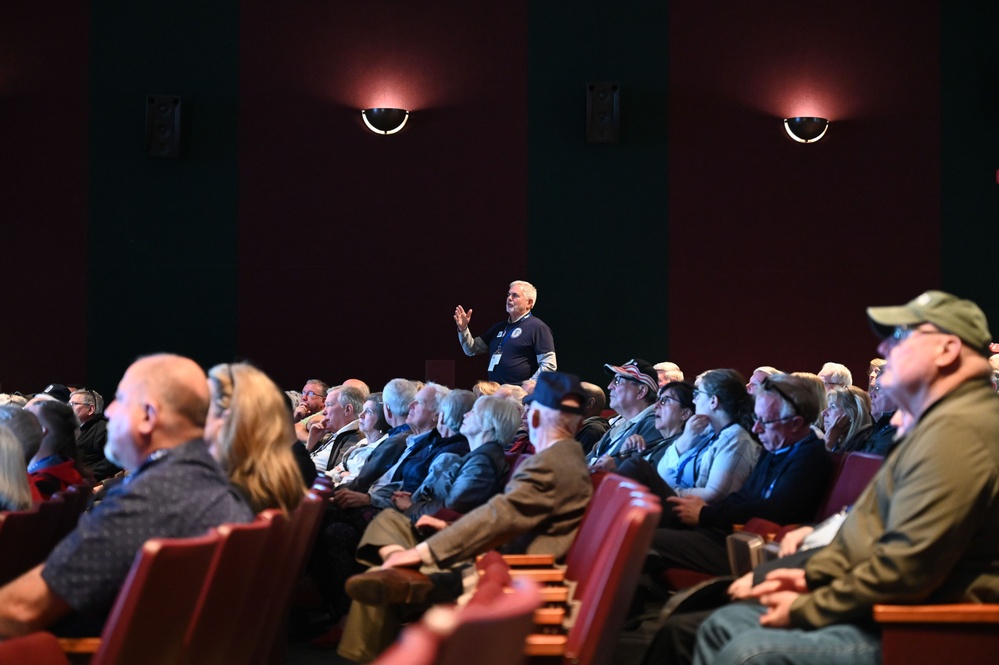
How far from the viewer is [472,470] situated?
4.20 metres

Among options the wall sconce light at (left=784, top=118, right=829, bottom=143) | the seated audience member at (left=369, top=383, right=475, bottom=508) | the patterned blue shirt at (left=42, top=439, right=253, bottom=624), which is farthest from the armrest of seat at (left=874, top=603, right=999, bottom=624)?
the wall sconce light at (left=784, top=118, right=829, bottom=143)

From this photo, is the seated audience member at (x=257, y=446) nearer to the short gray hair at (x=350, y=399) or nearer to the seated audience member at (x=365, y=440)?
the seated audience member at (x=365, y=440)

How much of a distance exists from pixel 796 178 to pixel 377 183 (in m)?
3.44

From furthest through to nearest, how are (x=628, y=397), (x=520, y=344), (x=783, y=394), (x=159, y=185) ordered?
(x=159, y=185), (x=520, y=344), (x=628, y=397), (x=783, y=394)

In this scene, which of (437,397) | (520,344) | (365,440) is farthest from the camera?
(520,344)

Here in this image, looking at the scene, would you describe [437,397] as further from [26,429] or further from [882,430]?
[882,430]

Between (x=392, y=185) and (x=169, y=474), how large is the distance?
7.27 m

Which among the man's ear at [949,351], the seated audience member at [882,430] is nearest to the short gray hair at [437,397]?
the seated audience member at [882,430]

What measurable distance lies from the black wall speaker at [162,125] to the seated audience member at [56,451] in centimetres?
493

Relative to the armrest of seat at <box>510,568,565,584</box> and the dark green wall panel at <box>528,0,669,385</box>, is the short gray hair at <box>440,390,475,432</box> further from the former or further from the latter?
the dark green wall panel at <box>528,0,669,385</box>

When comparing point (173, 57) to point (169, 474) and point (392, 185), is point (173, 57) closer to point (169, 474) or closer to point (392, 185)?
point (392, 185)

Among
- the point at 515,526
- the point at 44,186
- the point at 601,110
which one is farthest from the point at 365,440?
the point at 44,186

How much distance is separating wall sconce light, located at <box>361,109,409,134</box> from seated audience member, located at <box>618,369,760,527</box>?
5.15 meters

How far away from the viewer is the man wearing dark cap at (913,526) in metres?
2.21
